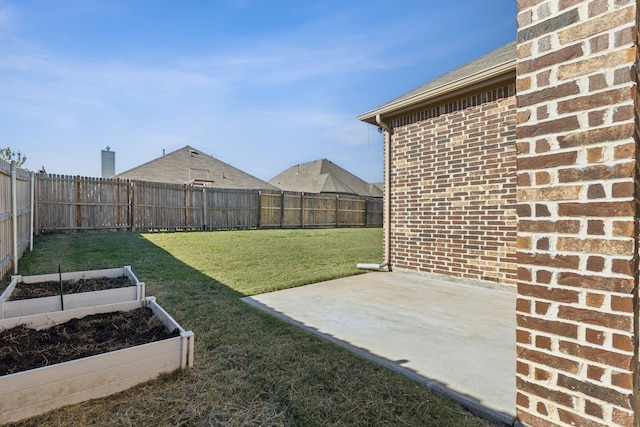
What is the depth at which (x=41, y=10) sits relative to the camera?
6055mm

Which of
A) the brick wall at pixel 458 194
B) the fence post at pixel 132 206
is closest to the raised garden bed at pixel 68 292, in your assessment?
the brick wall at pixel 458 194

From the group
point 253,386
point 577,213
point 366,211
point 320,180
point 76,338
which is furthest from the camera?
point 320,180

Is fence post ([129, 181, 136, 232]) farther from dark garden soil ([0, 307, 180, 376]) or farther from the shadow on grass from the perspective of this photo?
the shadow on grass

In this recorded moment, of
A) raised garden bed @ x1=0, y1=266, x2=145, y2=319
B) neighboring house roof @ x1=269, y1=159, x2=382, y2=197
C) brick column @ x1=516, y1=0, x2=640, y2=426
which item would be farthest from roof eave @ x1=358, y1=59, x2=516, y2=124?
neighboring house roof @ x1=269, y1=159, x2=382, y2=197

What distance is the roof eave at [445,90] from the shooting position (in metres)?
4.39

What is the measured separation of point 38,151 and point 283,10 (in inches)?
980

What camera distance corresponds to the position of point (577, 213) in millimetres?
1321

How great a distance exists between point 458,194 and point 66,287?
5.63 meters

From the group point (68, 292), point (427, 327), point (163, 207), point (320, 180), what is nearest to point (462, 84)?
point (427, 327)

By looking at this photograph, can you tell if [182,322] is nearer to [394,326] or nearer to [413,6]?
[394,326]

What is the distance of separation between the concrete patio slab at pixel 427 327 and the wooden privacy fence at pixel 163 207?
920 centimetres

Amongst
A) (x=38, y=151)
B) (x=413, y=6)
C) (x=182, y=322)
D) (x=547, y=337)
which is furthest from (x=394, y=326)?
(x=38, y=151)

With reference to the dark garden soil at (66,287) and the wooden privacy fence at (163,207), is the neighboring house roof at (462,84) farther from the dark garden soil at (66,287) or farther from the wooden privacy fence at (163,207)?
the wooden privacy fence at (163,207)

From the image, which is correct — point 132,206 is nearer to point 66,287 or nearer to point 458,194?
point 66,287
